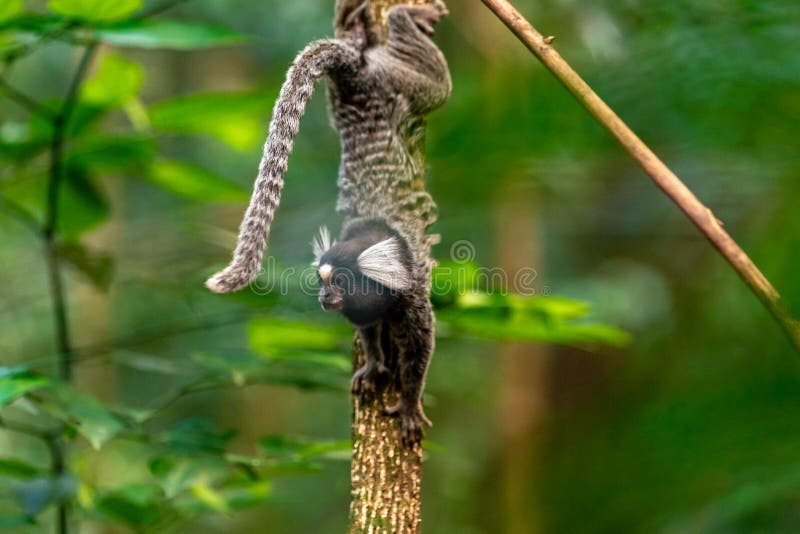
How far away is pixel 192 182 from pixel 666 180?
1.60m

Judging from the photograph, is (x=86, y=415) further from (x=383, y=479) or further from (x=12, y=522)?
(x=383, y=479)

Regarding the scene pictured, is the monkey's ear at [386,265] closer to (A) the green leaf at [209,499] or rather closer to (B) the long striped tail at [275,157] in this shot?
(B) the long striped tail at [275,157]

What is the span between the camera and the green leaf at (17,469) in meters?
1.91

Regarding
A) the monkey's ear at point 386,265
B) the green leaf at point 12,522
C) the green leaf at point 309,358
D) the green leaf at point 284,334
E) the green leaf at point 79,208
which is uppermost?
the green leaf at point 79,208

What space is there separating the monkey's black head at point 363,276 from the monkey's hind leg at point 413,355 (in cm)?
6

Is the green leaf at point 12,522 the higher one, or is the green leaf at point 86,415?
the green leaf at point 86,415

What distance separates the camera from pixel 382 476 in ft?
5.35

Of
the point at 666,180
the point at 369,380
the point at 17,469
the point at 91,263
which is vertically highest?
the point at 91,263

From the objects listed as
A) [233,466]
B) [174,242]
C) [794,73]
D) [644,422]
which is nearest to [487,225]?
[174,242]

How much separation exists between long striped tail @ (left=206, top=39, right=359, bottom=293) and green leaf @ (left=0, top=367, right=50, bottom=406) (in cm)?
57

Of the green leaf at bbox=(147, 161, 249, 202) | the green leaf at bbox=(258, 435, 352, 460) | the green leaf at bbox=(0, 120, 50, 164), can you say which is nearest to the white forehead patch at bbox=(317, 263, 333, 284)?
the green leaf at bbox=(258, 435, 352, 460)

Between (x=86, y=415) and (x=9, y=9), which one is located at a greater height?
(x=9, y=9)

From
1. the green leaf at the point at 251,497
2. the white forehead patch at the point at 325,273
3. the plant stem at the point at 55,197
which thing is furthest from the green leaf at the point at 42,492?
the white forehead patch at the point at 325,273

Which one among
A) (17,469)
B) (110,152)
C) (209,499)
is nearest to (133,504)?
(209,499)
